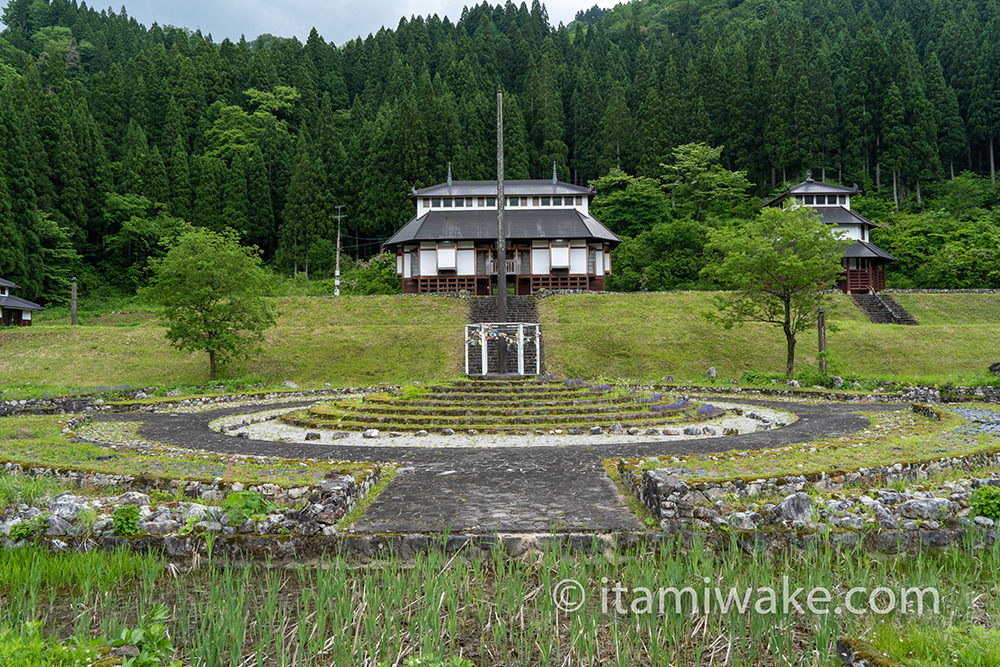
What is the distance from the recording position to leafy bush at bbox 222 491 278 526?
5.50 metres

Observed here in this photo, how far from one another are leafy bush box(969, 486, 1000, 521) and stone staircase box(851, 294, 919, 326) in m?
31.8

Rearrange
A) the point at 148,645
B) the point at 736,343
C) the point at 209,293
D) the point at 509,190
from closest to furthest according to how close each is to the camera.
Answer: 1. the point at 148,645
2. the point at 209,293
3. the point at 736,343
4. the point at 509,190

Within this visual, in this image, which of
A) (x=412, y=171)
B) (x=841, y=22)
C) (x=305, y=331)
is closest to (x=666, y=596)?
(x=305, y=331)

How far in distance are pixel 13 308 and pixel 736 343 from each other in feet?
147

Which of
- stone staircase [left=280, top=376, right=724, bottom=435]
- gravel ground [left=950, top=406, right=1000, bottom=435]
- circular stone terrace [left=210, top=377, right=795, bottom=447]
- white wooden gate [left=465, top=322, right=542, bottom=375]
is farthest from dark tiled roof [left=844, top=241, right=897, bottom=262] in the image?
stone staircase [left=280, top=376, right=724, bottom=435]

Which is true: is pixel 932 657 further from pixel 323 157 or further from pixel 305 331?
pixel 323 157

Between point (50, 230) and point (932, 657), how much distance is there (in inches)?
2369

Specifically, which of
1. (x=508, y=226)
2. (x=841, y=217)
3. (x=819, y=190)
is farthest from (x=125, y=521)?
(x=819, y=190)

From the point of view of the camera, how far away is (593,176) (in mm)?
68125

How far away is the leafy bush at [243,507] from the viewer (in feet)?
18.0

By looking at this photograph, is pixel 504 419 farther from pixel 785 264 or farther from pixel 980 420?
pixel 785 264

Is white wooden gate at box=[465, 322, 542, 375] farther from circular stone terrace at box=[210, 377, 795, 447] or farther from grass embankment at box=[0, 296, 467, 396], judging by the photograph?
circular stone terrace at box=[210, 377, 795, 447]

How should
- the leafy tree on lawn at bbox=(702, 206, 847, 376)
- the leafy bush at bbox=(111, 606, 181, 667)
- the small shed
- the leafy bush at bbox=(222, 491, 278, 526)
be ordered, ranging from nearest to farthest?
the leafy bush at bbox=(111, 606, 181, 667)
the leafy bush at bbox=(222, 491, 278, 526)
the leafy tree on lawn at bbox=(702, 206, 847, 376)
the small shed

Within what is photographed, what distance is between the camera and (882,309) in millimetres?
34531
